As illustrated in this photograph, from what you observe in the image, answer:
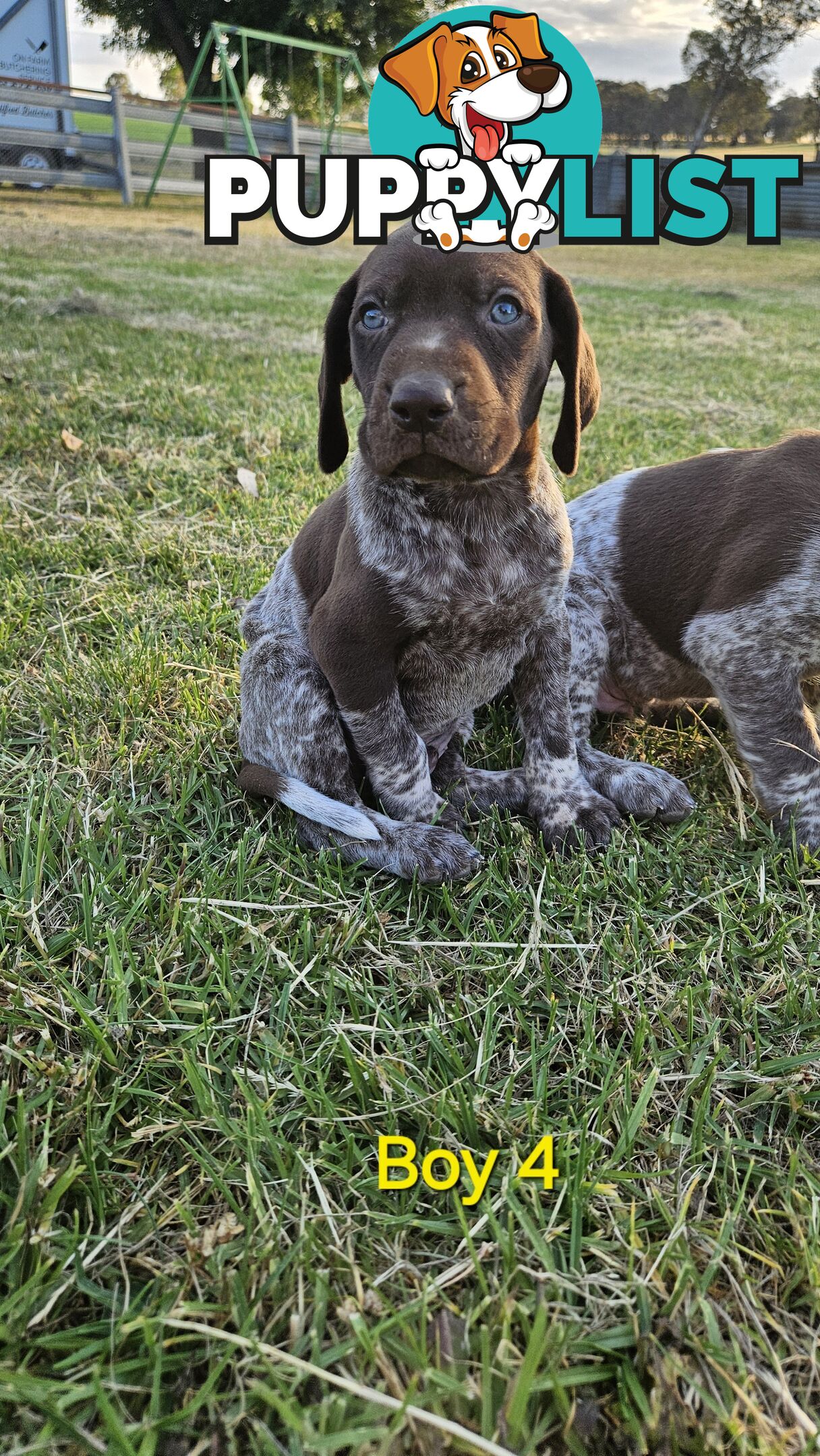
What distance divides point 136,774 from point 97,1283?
5.93ft

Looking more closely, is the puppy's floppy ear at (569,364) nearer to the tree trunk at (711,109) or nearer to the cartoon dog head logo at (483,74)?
the cartoon dog head logo at (483,74)

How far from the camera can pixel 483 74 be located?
4285 millimetres

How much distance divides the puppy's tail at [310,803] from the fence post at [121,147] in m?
21.7

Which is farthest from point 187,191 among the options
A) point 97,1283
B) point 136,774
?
point 97,1283

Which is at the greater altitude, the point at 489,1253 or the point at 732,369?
the point at 732,369

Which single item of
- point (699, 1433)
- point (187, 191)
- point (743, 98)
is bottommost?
point (699, 1433)

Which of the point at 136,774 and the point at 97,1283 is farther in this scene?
the point at 136,774

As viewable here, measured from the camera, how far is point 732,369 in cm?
1074

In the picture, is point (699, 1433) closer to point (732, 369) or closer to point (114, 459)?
point (114, 459)

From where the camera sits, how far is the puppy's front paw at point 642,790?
10.5 feet

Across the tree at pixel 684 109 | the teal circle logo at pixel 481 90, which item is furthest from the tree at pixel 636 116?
the teal circle logo at pixel 481 90

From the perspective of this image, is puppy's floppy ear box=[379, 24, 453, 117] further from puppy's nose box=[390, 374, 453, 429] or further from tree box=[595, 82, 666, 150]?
tree box=[595, 82, 666, 150]

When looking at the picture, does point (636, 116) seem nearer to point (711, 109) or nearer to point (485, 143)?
point (711, 109)

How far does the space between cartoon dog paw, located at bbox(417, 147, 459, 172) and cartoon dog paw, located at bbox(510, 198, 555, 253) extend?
523 mm
